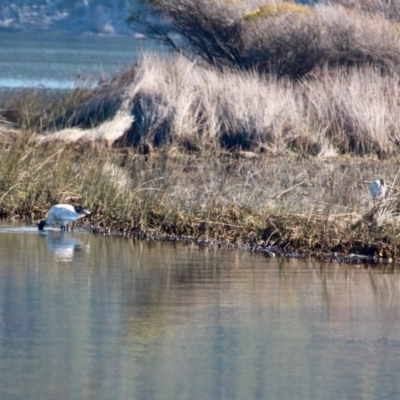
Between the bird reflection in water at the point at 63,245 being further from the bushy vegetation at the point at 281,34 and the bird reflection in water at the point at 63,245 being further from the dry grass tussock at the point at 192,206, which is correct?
the bushy vegetation at the point at 281,34

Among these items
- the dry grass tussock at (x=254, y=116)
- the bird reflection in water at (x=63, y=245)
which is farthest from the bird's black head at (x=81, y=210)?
the dry grass tussock at (x=254, y=116)

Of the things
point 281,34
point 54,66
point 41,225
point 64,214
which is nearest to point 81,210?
point 64,214

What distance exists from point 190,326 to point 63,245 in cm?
357

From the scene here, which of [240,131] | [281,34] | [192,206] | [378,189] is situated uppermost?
[281,34]

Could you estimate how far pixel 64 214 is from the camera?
40.4ft

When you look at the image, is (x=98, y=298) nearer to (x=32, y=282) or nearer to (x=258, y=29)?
(x=32, y=282)

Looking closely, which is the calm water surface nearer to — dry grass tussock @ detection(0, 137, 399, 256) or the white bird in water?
dry grass tussock @ detection(0, 137, 399, 256)

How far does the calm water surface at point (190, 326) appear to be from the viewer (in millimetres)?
7102

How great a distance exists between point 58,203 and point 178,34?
15.0 metres

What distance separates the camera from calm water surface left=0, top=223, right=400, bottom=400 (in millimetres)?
7102

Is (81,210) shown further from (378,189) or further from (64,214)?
(378,189)

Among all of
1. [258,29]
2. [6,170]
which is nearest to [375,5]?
[258,29]

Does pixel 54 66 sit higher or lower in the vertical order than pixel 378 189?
higher

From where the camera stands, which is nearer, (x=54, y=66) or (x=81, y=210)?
(x=81, y=210)
